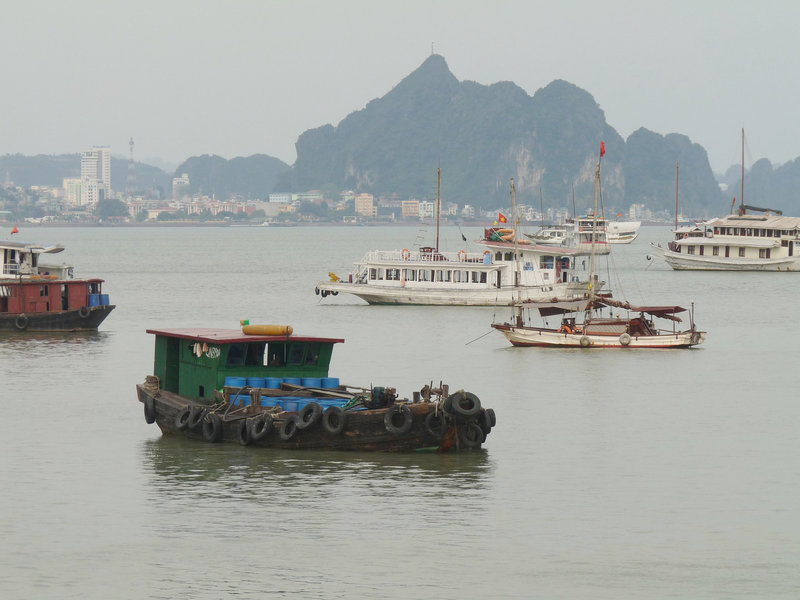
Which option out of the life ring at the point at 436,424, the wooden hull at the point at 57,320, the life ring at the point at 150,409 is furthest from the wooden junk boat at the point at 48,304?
the life ring at the point at 436,424

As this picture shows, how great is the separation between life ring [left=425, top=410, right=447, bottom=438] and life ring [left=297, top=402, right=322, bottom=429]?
2.61 metres

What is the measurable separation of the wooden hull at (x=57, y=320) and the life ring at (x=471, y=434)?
3700 cm

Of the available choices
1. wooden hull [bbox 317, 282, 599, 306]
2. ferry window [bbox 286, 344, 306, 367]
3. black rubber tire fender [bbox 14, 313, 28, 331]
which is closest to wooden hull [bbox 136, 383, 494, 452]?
ferry window [bbox 286, 344, 306, 367]

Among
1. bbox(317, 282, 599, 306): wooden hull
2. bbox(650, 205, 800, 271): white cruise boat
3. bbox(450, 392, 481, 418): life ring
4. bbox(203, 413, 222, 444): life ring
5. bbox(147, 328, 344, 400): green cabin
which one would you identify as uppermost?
bbox(650, 205, 800, 271): white cruise boat

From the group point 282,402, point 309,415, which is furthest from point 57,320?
point 309,415

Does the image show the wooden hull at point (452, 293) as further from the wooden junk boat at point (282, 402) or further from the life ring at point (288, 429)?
the life ring at point (288, 429)

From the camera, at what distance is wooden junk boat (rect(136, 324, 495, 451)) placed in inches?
1273

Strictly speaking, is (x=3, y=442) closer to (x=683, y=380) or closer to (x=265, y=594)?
(x=265, y=594)

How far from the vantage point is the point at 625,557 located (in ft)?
82.8

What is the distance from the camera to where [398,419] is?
106 feet

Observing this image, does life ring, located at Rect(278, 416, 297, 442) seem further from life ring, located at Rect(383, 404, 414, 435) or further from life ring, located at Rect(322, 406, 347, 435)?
life ring, located at Rect(383, 404, 414, 435)

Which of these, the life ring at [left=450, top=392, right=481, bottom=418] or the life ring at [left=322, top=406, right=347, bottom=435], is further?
the life ring at [left=322, top=406, right=347, bottom=435]

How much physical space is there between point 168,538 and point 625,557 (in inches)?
346

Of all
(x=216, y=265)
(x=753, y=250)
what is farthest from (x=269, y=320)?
(x=216, y=265)
